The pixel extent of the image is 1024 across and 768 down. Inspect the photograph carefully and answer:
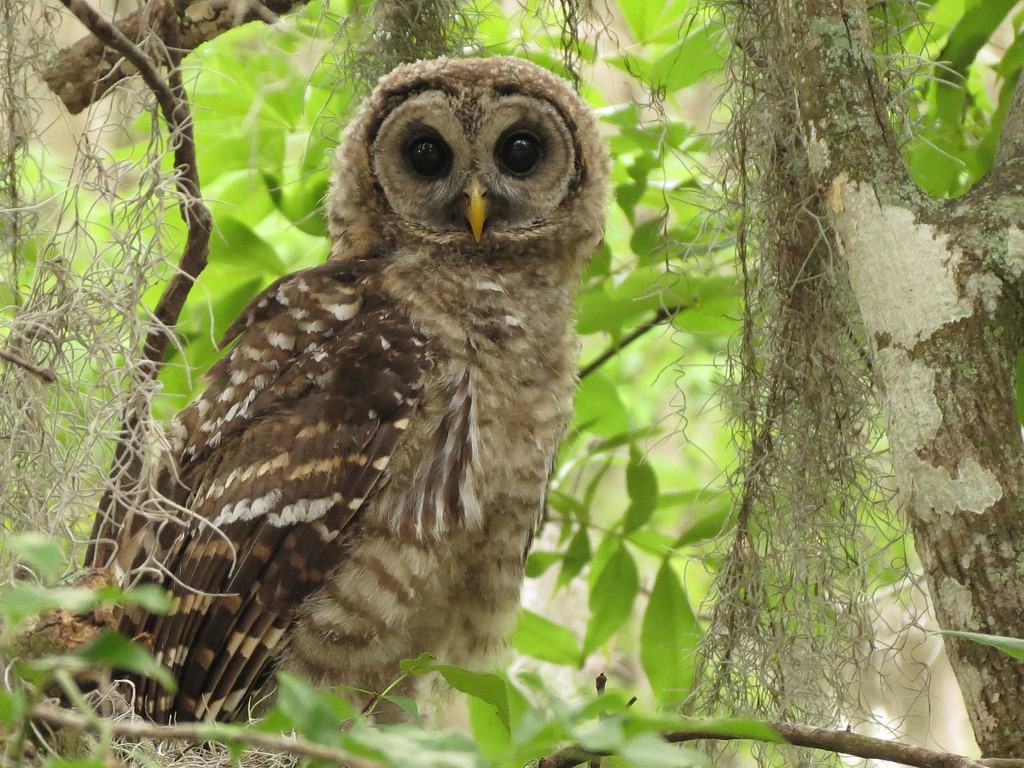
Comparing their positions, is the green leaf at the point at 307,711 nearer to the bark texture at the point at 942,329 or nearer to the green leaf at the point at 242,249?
the bark texture at the point at 942,329

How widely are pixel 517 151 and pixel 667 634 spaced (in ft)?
4.01

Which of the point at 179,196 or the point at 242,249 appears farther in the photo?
the point at 242,249

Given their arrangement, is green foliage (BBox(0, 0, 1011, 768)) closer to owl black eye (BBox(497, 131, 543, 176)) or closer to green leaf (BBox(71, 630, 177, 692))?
owl black eye (BBox(497, 131, 543, 176))

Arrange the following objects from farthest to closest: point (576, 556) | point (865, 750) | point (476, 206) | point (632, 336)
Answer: point (632, 336) < point (576, 556) < point (476, 206) < point (865, 750)

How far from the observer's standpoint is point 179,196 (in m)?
1.84

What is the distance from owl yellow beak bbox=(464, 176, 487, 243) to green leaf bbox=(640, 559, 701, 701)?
0.92m

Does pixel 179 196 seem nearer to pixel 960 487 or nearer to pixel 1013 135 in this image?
pixel 960 487

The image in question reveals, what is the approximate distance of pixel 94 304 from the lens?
6.01 feet

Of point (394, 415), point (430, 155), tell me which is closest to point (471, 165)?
point (430, 155)

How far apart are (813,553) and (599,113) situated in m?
1.27

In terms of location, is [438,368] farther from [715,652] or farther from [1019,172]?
[1019,172]

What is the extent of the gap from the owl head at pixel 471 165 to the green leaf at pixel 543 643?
103 cm

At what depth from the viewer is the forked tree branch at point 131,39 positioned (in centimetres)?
215

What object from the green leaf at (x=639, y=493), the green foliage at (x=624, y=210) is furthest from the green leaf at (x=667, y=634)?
the green leaf at (x=639, y=493)
